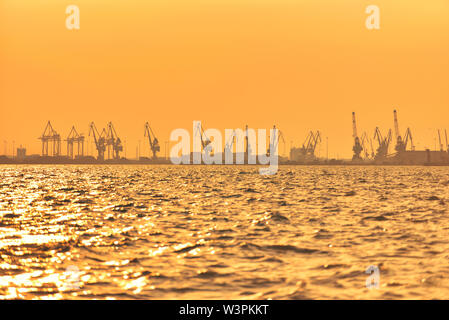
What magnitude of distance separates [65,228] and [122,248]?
5.33 meters

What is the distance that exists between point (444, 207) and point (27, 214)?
68.4 feet

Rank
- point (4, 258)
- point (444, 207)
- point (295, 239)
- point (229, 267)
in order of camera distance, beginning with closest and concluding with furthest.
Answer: point (229, 267), point (4, 258), point (295, 239), point (444, 207)

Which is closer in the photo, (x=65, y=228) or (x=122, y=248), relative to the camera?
(x=122, y=248)

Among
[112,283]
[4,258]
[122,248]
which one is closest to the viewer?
[112,283]

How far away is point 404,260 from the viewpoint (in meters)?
12.4

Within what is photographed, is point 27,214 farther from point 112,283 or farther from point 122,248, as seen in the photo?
point 112,283

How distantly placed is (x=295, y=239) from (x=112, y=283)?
23.7 feet

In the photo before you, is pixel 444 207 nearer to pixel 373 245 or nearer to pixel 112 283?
pixel 373 245
